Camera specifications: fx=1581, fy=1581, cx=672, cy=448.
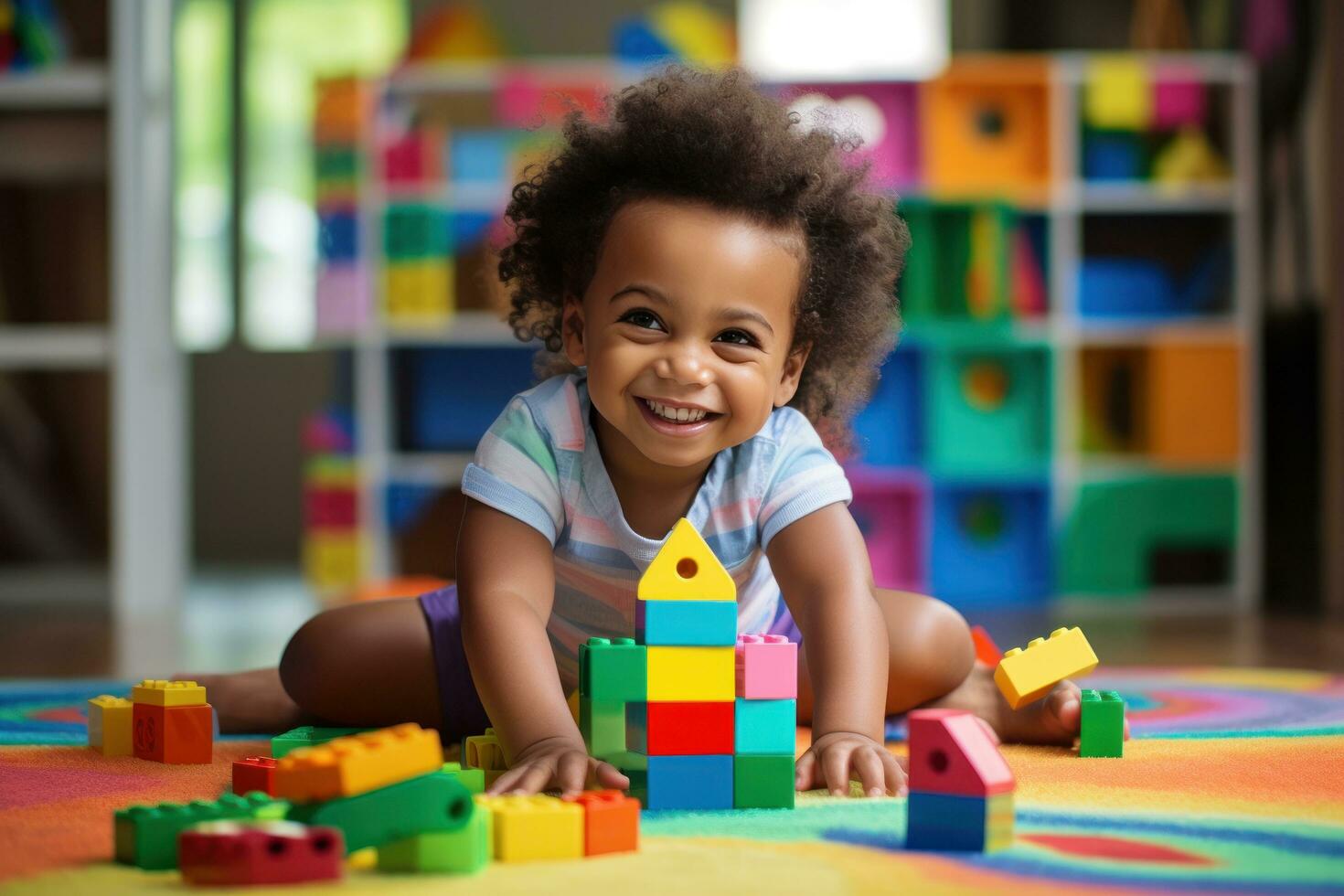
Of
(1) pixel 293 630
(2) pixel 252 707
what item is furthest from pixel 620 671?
(1) pixel 293 630

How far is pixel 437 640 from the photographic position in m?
1.24

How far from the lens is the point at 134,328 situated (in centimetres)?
308

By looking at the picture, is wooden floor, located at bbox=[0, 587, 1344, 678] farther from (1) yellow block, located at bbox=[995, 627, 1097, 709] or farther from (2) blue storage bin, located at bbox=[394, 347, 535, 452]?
(1) yellow block, located at bbox=[995, 627, 1097, 709]

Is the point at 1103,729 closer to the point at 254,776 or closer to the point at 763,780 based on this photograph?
the point at 763,780

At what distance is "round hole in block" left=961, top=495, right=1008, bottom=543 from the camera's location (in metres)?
3.44

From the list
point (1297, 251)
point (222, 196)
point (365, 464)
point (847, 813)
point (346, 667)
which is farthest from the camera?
point (222, 196)

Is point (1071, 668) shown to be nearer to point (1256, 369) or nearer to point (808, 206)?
point (808, 206)

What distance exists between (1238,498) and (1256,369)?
0.28 meters

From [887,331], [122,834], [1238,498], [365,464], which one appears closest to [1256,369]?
[1238,498]

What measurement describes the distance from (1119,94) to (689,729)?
282cm

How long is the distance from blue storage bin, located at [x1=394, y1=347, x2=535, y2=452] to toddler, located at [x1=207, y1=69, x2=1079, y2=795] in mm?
2195

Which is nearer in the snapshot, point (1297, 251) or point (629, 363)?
point (629, 363)

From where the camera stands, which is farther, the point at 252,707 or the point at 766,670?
the point at 252,707

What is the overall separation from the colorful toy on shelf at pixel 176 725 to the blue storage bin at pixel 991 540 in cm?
238
